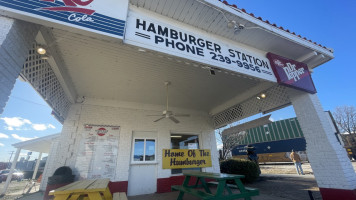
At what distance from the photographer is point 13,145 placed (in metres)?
7.90

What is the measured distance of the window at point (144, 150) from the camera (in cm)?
565

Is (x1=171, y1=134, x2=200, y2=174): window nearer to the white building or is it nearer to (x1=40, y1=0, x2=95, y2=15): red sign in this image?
the white building

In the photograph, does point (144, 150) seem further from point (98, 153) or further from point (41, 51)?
point (41, 51)

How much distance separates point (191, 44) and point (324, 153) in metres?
3.80

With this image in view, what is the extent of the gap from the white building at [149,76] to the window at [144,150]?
0.04m

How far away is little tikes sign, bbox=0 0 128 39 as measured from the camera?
5.35 feet

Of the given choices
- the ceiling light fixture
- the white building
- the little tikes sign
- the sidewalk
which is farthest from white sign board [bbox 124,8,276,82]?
the sidewalk

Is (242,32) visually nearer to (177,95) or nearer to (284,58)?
(284,58)

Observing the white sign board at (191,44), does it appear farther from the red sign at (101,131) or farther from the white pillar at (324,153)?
the red sign at (101,131)

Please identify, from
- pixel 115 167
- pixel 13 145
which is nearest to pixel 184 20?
pixel 115 167

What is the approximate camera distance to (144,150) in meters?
5.80

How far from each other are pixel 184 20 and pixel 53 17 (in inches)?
78.4

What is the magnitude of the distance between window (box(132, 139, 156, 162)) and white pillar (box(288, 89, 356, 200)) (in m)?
4.80

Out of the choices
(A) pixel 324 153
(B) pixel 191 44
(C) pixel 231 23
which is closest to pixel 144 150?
(B) pixel 191 44
